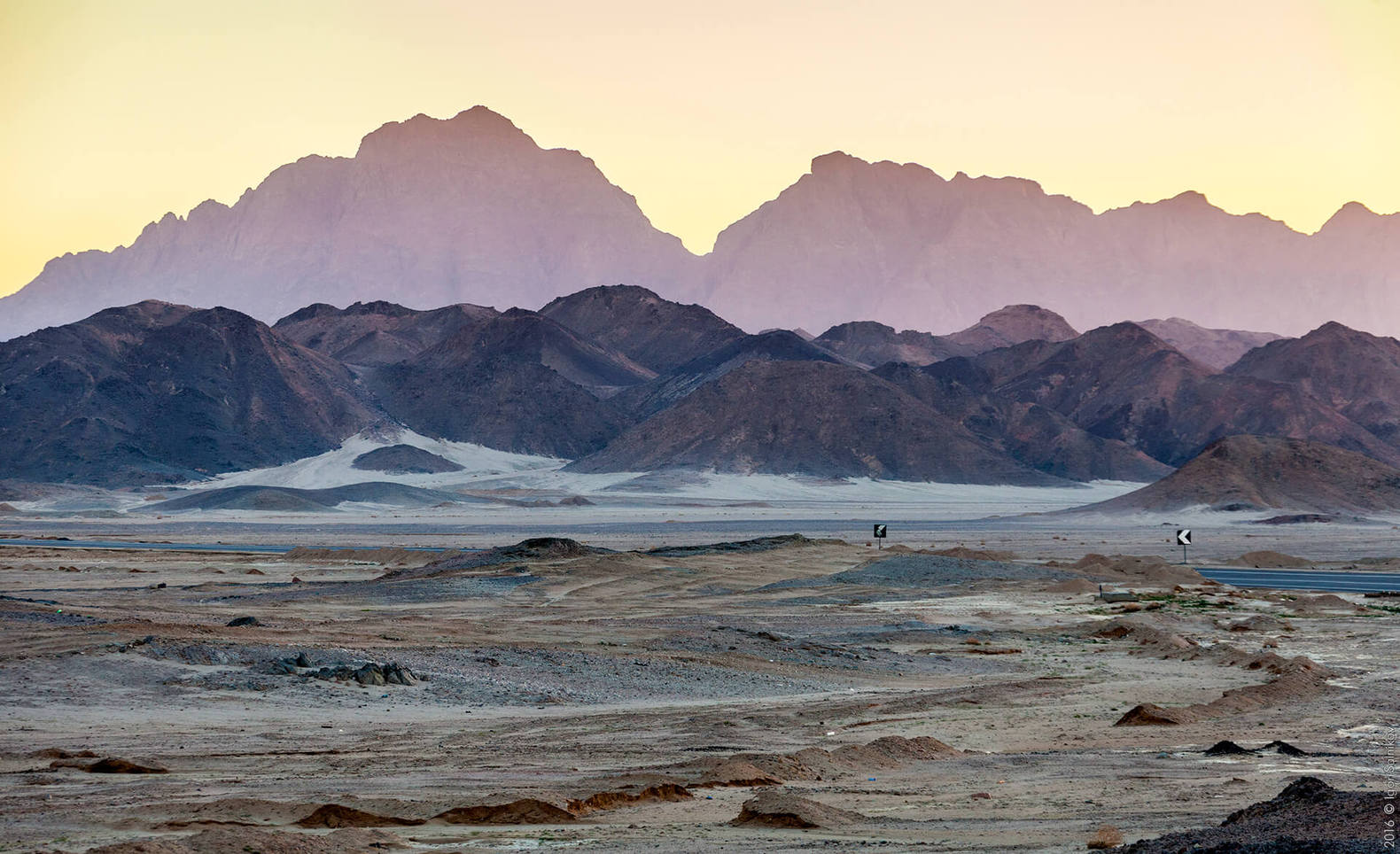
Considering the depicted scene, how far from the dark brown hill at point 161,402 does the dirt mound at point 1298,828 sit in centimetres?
15723

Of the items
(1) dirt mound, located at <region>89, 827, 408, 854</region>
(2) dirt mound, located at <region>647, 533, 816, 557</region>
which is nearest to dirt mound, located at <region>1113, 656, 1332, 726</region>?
(1) dirt mound, located at <region>89, 827, 408, 854</region>

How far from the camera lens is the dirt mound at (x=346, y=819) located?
12289 mm

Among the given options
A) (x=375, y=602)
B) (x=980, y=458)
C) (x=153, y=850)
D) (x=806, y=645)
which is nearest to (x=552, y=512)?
(x=980, y=458)

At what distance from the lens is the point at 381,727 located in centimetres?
2091

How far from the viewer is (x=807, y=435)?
581ft

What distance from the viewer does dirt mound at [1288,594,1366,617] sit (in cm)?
4084

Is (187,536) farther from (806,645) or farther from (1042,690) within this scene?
(1042,690)

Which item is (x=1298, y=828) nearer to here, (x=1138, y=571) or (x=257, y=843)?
(x=257, y=843)

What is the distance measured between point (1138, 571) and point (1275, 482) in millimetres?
64755

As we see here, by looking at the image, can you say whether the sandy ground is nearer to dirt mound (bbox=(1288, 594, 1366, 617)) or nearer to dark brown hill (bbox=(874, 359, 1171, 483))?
dirt mound (bbox=(1288, 594, 1366, 617))

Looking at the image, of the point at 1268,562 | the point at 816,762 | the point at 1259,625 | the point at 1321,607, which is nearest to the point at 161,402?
the point at 1268,562

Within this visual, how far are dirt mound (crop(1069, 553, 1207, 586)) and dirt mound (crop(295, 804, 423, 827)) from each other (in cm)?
4418

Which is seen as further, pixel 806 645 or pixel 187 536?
pixel 187 536

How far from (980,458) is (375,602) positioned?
5391 inches
